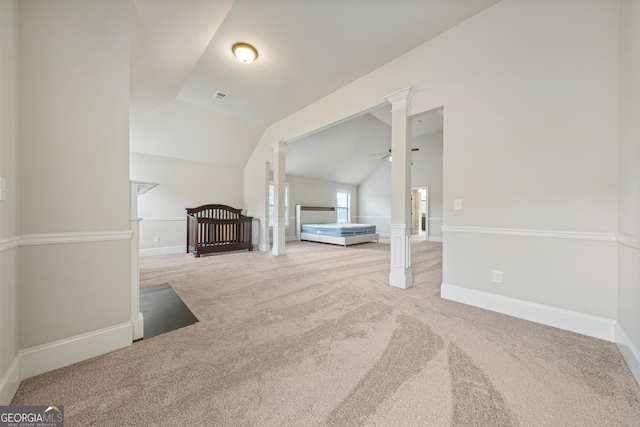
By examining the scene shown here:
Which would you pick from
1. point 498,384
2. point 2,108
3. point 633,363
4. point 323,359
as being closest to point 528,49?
point 633,363

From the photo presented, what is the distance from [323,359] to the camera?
1.44 metres

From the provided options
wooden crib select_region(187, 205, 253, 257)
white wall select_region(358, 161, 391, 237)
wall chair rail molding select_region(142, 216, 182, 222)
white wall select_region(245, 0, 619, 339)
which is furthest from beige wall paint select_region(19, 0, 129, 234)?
white wall select_region(358, 161, 391, 237)

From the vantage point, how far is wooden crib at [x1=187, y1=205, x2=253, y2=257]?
4980mm

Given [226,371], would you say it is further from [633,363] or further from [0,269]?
[633,363]

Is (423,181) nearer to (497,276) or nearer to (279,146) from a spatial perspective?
(279,146)

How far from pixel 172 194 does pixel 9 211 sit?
4560mm

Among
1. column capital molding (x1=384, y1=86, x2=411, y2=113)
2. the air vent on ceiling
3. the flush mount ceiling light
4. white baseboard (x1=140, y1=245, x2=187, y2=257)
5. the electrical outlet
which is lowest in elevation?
white baseboard (x1=140, y1=245, x2=187, y2=257)

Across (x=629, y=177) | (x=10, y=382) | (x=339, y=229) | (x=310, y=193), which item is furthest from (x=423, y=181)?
(x=10, y=382)

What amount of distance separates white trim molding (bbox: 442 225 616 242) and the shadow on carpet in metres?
2.74

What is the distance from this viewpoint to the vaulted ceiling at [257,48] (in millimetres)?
2225

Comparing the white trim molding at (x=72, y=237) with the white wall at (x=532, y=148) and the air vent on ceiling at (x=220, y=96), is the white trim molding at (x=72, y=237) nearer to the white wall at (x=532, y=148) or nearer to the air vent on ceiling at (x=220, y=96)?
the white wall at (x=532, y=148)

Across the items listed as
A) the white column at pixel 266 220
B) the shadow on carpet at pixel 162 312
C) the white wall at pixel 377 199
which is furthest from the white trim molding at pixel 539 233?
the white wall at pixel 377 199

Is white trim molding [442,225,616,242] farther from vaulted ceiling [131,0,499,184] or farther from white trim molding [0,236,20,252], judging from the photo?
white trim molding [0,236,20,252]

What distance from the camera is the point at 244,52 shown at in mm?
2795
